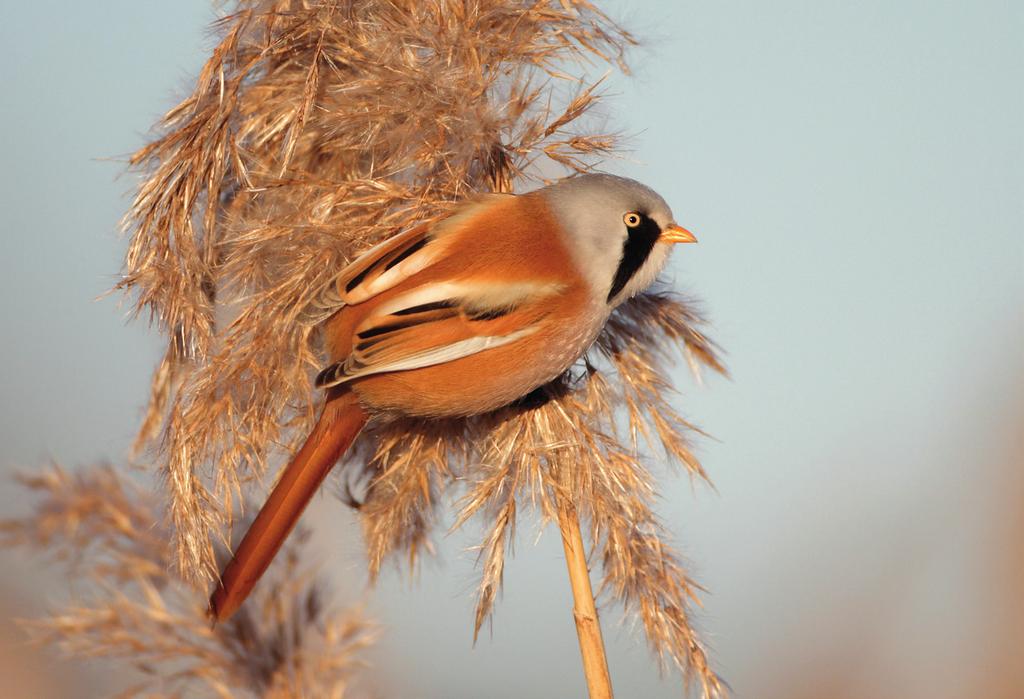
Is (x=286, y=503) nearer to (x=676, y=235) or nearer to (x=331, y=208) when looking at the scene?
(x=331, y=208)

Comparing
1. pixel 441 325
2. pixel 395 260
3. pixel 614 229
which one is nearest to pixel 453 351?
pixel 441 325

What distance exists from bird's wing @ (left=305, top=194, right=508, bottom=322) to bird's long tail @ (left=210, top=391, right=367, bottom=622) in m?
0.21

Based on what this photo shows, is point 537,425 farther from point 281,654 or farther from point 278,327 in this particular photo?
point 281,654

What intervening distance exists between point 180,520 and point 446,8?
102 centimetres

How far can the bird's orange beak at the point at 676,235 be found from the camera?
6.16ft

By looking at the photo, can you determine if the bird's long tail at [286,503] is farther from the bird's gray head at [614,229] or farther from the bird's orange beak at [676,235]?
the bird's orange beak at [676,235]

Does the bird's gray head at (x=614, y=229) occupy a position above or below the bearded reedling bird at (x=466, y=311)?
above

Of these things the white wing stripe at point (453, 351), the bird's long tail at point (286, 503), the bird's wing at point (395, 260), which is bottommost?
the bird's long tail at point (286, 503)

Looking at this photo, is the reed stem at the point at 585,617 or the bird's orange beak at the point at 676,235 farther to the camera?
the bird's orange beak at the point at 676,235

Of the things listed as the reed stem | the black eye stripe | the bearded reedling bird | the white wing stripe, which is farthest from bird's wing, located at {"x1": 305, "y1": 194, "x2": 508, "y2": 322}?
the reed stem

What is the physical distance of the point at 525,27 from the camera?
1.87 meters

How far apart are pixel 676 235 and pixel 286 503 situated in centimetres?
83

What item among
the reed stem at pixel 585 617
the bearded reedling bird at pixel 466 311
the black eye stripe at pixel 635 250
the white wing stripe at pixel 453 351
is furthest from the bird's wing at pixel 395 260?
the reed stem at pixel 585 617

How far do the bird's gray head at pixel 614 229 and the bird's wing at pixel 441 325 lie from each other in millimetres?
92
